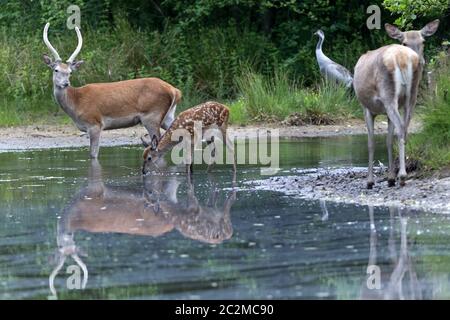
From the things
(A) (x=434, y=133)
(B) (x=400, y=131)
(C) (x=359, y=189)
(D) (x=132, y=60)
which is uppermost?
(D) (x=132, y=60)

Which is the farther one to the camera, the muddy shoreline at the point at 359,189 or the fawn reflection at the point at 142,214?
the muddy shoreline at the point at 359,189

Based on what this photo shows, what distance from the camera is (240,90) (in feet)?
78.9

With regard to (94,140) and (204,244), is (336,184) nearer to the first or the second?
(204,244)

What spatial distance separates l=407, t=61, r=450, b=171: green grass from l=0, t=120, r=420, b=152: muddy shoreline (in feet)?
19.5

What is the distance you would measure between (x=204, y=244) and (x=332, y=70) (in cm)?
1410

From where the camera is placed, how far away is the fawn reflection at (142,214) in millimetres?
10555

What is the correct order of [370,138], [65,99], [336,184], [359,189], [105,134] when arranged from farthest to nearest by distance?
1. [105,134]
2. [65,99]
3. [336,184]
4. [370,138]
5. [359,189]

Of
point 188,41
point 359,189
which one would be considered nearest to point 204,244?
point 359,189

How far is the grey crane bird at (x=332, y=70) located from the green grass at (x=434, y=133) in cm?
890

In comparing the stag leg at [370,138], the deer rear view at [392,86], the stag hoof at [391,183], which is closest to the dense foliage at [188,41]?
the stag leg at [370,138]

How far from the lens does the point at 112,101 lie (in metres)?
19.2

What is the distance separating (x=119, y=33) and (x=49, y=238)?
50.7 feet

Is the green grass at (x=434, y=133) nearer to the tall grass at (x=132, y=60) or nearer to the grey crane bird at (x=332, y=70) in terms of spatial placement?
the grey crane bird at (x=332, y=70)

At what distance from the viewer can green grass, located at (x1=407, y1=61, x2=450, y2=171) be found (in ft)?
44.1
